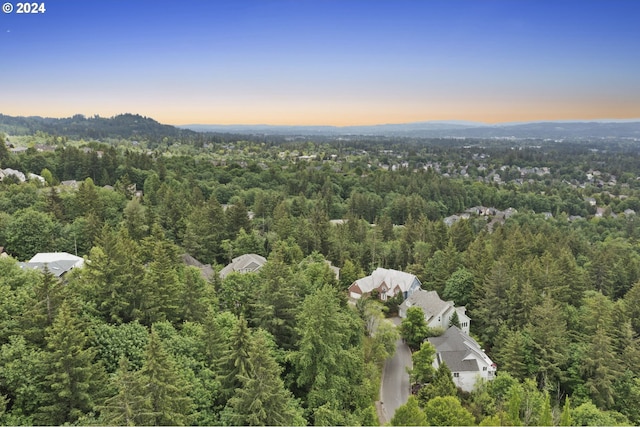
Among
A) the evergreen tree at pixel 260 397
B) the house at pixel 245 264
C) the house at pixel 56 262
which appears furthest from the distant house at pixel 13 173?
the evergreen tree at pixel 260 397

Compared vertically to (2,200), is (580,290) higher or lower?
lower

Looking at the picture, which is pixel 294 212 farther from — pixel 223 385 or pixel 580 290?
pixel 223 385

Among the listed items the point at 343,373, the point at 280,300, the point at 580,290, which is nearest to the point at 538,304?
the point at 580,290

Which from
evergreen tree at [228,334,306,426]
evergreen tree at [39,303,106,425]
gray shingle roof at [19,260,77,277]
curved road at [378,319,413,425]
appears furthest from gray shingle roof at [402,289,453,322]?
gray shingle roof at [19,260,77,277]

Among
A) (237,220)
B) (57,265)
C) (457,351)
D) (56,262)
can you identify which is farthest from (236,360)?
(237,220)

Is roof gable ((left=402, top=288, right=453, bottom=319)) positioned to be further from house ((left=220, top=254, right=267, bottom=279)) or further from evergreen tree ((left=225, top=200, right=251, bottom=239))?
evergreen tree ((left=225, top=200, right=251, bottom=239))

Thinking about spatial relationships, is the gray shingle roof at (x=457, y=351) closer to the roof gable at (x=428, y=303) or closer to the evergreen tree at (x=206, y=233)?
the roof gable at (x=428, y=303)
